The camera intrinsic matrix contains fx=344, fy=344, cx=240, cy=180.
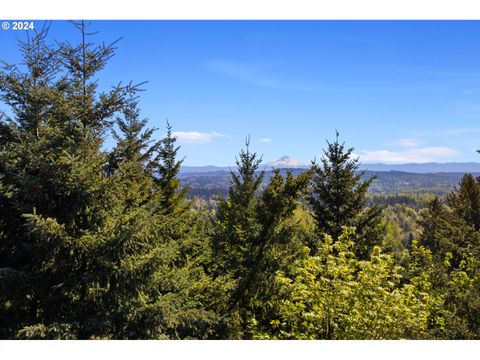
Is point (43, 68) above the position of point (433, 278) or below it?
above

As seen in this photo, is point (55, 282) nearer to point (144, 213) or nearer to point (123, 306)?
point (123, 306)

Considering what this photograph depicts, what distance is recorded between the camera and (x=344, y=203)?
17609mm

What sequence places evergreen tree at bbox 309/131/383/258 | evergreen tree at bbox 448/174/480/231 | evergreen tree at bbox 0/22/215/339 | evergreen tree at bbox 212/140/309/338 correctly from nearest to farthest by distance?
1. evergreen tree at bbox 0/22/215/339
2. evergreen tree at bbox 212/140/309/338
3. evergreen tree at bbox 309/131/383/258
4. evergreen tree at bbox 448/174/480/231

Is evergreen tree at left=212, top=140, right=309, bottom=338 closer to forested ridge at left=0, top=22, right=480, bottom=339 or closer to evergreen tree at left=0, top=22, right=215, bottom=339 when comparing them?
forested ridge at left=0, top=22, right=480, bottom=339

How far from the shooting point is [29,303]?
766cm

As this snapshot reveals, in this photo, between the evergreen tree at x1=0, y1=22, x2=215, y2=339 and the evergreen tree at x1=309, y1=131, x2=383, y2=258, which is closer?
the evergreen tree at x1=0, y1=22, x2=215, y2=339

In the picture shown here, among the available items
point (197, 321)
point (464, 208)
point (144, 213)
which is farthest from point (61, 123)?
point (464, 208)

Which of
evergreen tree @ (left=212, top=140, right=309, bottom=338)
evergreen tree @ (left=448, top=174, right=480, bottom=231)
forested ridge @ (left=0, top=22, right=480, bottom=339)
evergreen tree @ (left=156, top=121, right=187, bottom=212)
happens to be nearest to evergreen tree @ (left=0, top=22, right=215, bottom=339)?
forested ridge @ (left=0, top=22, right=480, bottom=339)

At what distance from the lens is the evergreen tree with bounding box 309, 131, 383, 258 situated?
57.4ft

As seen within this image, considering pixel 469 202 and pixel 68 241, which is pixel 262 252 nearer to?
pixel 68 241

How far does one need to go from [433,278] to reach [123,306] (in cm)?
939

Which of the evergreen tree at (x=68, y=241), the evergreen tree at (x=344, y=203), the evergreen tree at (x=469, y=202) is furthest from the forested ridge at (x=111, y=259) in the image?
the evergreen tree at (x=469, y=202)

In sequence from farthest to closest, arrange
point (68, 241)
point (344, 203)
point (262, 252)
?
1. point (344, 203)
2. point (262, 252)
3. point (68, 241)

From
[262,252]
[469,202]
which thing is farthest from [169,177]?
[469,202]
